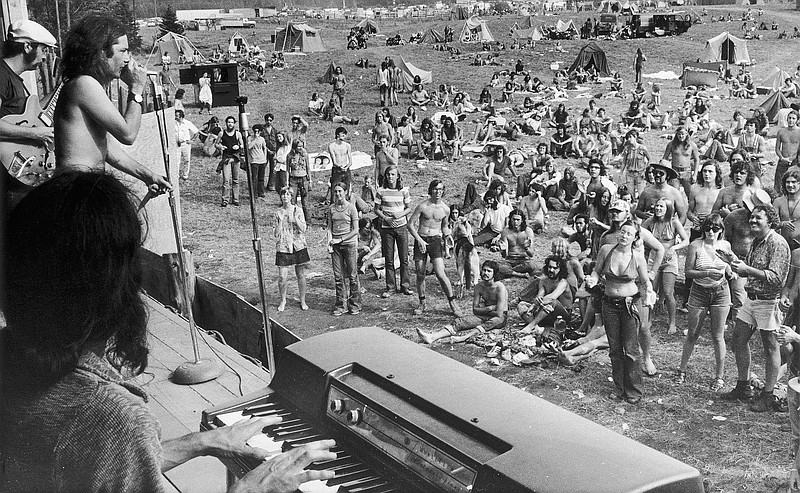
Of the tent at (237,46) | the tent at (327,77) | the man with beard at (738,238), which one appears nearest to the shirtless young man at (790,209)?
the man with beard at (738,238)

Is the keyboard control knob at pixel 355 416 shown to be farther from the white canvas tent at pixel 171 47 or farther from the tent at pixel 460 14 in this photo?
the tent at pixel 460 14

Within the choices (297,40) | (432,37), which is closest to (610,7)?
(432,37)

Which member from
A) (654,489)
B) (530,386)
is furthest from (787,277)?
(654,489)

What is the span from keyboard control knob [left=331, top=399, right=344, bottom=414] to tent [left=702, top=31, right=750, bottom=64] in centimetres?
3552

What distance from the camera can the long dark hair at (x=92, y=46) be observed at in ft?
13.0

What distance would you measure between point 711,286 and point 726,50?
31322 millimetres

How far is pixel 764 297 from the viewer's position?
7.05m

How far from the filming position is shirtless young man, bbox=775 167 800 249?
27.8ft

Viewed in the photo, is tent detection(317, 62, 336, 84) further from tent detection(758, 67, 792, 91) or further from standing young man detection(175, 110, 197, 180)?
tent detection(758, 67, 792, 91)

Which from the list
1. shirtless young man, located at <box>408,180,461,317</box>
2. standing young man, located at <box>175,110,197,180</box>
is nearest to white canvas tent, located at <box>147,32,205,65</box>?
standing young man, located at <box>175,110,197,180</box>

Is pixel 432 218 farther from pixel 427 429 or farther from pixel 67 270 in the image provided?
pixel 67 270

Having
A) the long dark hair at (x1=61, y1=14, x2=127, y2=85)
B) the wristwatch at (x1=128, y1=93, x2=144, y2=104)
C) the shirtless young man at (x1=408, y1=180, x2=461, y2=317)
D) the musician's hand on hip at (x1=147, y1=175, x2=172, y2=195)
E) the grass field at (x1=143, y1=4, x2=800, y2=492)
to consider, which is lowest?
the grass field at (x1=143, y1=4, x2=800, y2=492)

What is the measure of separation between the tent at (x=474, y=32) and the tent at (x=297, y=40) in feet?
28.6

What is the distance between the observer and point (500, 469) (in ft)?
7.91
